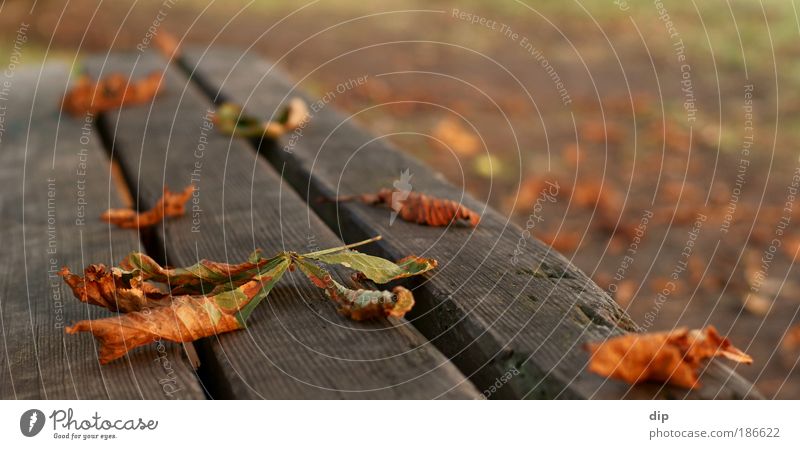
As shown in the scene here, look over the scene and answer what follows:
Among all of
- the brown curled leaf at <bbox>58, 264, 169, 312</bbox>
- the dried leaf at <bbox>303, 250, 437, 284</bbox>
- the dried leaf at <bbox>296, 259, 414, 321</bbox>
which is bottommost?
the brown curled leaf at <bbox>58, 264, 169, 312</bbox>

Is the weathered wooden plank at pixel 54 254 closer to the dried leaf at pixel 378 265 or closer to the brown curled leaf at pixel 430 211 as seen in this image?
the dried leaf at pixel 378 265

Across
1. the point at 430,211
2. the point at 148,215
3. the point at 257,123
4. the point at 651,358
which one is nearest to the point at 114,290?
the point at 148,215

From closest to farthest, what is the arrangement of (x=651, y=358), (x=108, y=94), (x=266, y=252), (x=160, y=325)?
1. (x=651, y=358)
2. (x=160, y=325)
3. (x=266, y=252)
4. (x=108, y=94)

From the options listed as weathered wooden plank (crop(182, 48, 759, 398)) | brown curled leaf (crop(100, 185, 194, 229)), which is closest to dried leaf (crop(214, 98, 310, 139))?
weathered wooden plank (crop(182, 48, 759, 398))

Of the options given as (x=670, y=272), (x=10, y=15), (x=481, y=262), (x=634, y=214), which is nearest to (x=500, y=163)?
(x=634, y=214)

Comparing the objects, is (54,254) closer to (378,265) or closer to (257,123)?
(378,265)

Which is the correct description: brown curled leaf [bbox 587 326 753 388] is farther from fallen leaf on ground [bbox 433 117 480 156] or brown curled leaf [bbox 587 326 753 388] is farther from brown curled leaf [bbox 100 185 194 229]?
fallen leaf on ground [bbox 433 117 480 156]
